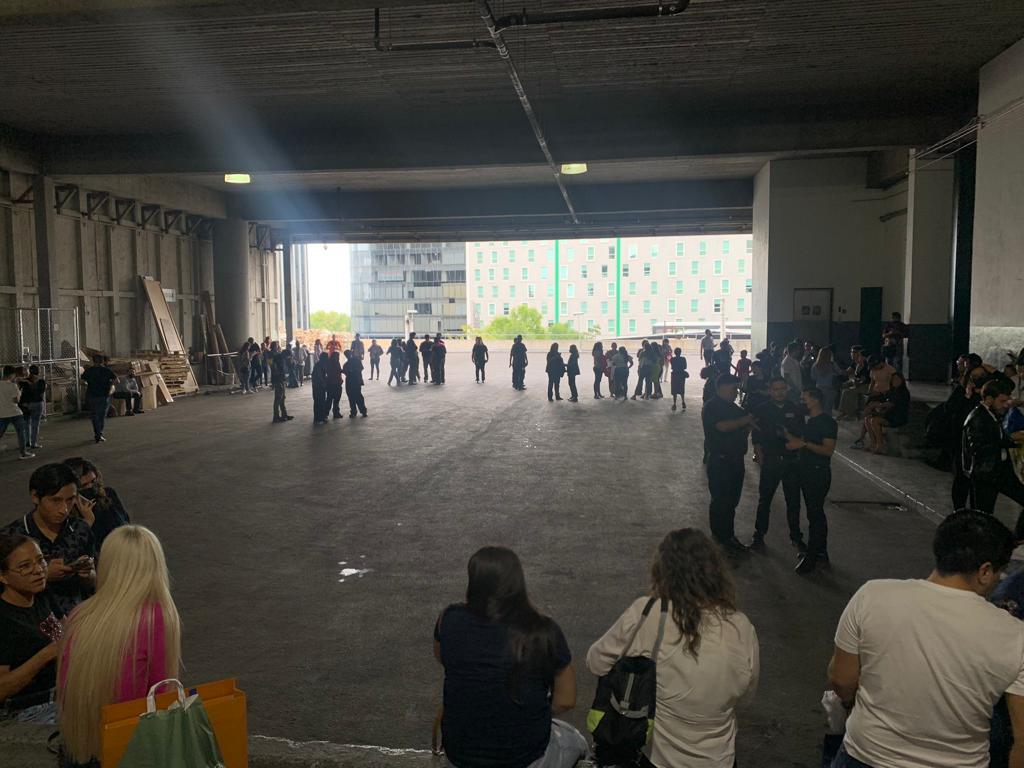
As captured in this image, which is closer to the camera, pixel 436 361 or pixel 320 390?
pixel 320 390

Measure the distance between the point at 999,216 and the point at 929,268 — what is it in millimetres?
5444

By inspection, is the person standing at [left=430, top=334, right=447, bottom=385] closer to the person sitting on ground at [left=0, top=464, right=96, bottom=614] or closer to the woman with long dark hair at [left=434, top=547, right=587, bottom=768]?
the person sitting on ground at [left=0, top=464, right=96, bottom=614]

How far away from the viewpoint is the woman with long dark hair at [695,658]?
282cm

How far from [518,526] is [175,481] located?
5797mm

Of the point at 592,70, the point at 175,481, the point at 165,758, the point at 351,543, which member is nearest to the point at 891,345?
the point at 592,70

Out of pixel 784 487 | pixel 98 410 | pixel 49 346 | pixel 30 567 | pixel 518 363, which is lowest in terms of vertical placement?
pixel 98 410

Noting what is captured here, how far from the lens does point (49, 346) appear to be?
1928 cm

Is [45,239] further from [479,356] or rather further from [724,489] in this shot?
[724,489]

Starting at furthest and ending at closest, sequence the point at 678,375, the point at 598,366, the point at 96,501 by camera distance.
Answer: the point at 598,366, the point at 678,375, the point at 96,501

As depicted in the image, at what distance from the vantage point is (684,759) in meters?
2.88

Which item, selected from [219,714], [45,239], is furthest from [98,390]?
[219,714]

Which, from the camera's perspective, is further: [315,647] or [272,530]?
[272,530]

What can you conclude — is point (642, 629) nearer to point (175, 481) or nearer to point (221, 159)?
point (175, 481)

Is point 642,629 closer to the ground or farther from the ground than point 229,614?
farther from the ground
